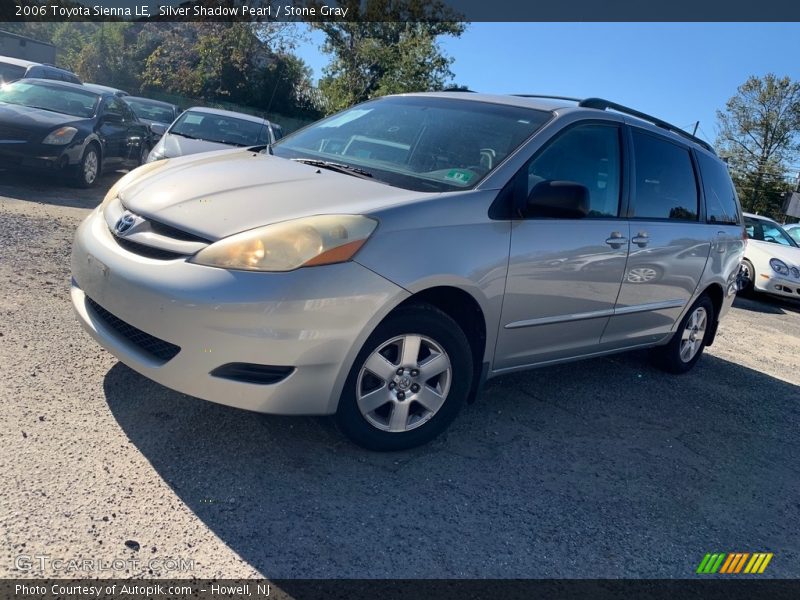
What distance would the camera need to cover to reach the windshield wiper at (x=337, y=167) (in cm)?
367

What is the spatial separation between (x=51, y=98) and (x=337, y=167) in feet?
26.9

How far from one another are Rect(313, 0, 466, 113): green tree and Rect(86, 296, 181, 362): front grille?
Result: 24400 mm

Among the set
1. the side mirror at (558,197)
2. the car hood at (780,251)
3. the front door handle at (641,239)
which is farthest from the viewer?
the car hood at (780,251)

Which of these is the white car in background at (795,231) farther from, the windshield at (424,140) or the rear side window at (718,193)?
the windshield at (424,140)

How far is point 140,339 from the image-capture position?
3.04 metres

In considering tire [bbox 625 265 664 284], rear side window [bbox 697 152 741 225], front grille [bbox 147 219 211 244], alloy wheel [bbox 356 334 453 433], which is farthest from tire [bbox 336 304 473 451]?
rear side window [bbox 697 152 741 225]

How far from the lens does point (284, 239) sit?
288cm

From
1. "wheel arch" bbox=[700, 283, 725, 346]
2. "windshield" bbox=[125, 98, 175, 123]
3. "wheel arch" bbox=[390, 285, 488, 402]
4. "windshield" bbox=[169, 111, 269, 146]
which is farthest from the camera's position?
"windshield" bbox=[125, 98, 175, 123]

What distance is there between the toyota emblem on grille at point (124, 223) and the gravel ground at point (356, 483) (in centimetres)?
85

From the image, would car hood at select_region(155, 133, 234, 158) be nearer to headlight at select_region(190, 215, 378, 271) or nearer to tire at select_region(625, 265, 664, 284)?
tire at select_region(625, 265, 664, 284)

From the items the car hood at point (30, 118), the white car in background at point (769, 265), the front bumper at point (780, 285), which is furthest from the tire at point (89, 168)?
the front bumper at point (780, 285)

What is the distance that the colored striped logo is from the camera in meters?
2.96

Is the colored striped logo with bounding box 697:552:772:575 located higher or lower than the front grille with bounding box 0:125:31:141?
lower

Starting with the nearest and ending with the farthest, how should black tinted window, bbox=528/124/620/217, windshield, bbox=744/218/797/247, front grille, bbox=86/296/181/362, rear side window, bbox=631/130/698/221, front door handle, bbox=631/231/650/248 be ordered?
front grille, bbox=86/296/181/362 → black tinted window, bbox=528/124/620/217 → front door handle, bbox=631/231/650/248 → rear side window, bbox=631/130/698/221 → windshield, bbox=744/218/797/247
